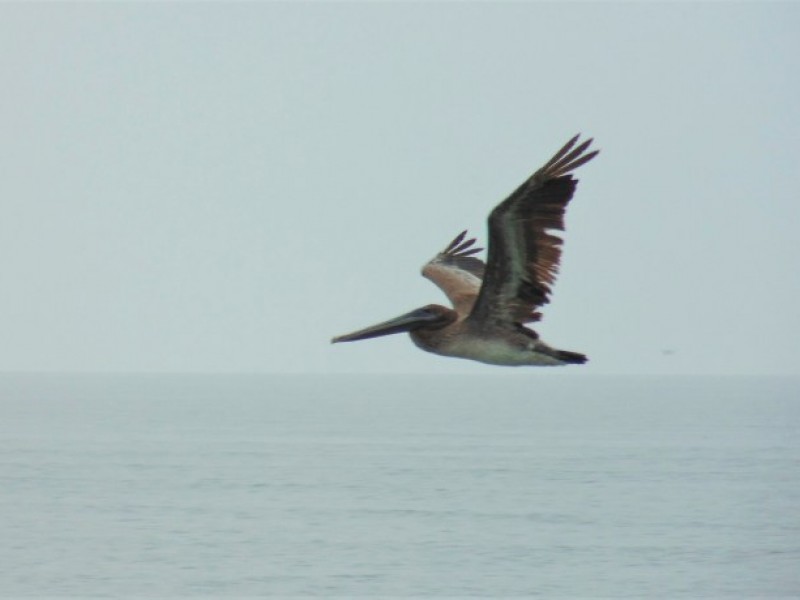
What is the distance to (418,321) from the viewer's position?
1259cm

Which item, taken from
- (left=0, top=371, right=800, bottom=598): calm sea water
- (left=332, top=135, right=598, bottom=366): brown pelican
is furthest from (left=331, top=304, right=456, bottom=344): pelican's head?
(left=0, top=371, right=800, bottom=598): calm sea water

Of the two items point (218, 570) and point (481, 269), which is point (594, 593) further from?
point (481, 269)

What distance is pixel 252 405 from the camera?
168 m

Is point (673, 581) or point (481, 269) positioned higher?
point (481, 269)

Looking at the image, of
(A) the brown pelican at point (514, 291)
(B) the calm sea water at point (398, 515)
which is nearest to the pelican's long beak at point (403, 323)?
(A) the brown pelican at point (514, 291)

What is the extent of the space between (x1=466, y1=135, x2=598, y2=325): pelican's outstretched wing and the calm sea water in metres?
24.8

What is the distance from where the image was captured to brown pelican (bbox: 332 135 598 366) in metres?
11.7

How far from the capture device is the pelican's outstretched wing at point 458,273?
14.2 meters

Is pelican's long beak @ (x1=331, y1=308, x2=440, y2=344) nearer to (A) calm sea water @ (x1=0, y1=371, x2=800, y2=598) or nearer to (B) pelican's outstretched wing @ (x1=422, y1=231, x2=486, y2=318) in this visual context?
(B) pelican's outstretched wing @ (x1=422, y1=231, x2=486, y2=318)

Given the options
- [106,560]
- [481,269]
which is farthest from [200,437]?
[481,269]

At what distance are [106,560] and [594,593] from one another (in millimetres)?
13410

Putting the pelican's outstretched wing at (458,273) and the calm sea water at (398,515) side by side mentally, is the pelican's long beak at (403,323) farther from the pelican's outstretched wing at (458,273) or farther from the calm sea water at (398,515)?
the calm sea water at (398,515)

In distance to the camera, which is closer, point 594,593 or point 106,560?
point 594,593

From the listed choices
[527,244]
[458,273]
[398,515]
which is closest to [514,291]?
[527,244]
